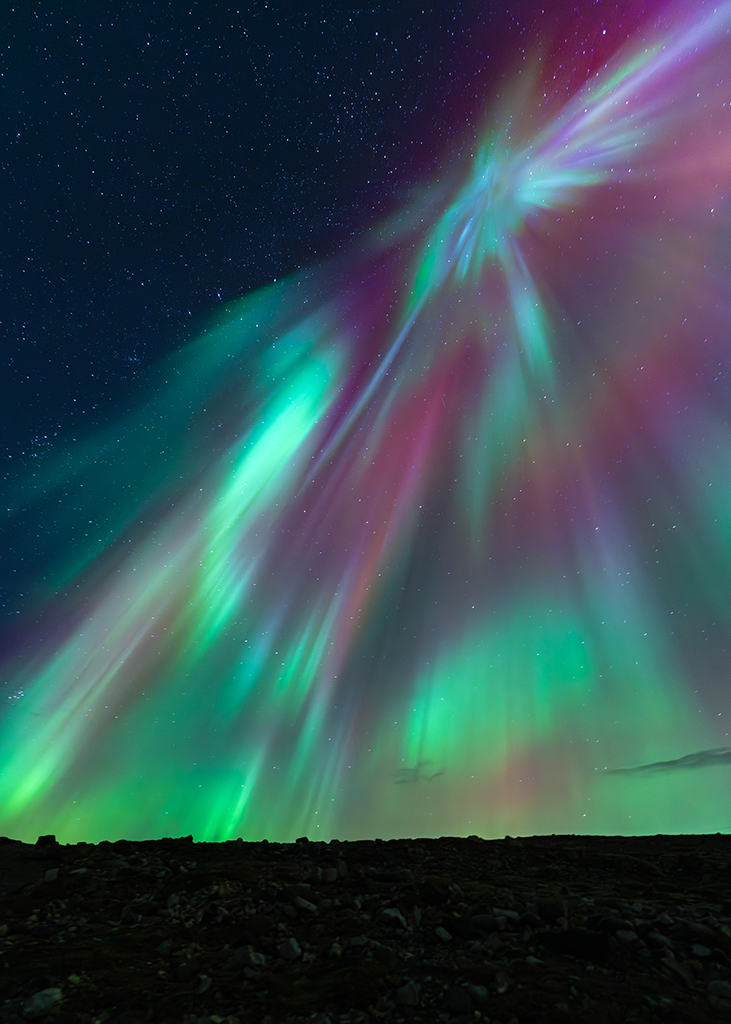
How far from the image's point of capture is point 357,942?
685cm

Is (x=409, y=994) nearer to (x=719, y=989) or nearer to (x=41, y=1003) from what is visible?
(x=719, y=989)

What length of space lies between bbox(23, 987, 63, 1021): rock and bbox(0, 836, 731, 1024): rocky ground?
1cm

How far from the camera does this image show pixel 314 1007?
5.60 meters

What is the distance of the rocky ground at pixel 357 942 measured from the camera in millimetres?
5594

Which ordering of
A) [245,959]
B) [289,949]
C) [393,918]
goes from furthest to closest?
[393,918] → [289,949] → [245,959]

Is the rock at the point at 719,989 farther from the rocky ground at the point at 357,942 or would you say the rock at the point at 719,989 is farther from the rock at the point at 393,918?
the rock at the point at 393,918

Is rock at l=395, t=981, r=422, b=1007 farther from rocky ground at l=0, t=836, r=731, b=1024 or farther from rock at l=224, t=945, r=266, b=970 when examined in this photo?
rock at l=224, t=945, r=266, b=970

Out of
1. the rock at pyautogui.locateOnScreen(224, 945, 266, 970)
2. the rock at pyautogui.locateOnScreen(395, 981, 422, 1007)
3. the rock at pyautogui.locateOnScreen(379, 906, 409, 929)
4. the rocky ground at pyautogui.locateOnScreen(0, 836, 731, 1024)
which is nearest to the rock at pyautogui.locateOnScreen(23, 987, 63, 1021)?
the rocky ground at pyautogui.locateOnScreen(0, 836, 731, 1024)

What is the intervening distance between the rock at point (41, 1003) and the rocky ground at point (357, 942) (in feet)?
0.05

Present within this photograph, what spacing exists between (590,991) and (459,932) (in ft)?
6.37

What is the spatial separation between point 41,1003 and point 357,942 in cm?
332

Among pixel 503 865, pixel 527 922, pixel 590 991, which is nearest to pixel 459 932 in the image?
pixel 527 922

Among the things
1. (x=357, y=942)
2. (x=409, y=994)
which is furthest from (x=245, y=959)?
(x=409, y=994)

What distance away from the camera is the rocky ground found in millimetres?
5594
